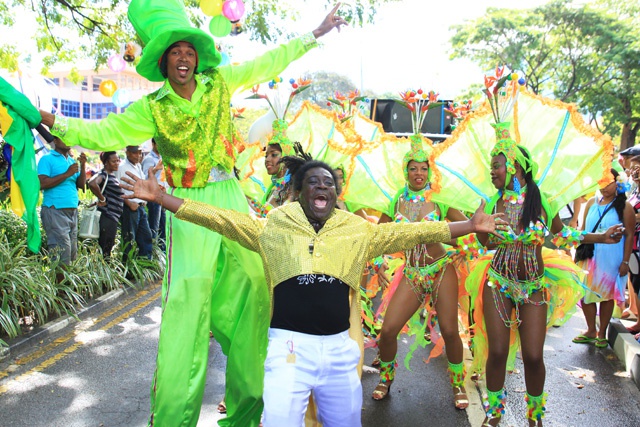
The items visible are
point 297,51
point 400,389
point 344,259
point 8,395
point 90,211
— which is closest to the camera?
point 344,259

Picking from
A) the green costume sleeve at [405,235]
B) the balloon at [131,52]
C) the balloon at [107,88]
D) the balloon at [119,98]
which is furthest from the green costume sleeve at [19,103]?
the balloon at [107,88]

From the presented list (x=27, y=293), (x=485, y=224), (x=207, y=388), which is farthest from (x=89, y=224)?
(x=485, y=224)

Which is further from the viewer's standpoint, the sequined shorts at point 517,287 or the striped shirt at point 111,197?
the striped shirt at point 111,197

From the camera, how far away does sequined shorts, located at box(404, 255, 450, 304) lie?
472 centimetres

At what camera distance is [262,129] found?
6.45 m

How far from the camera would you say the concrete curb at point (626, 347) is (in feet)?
17.4

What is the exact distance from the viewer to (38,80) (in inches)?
287

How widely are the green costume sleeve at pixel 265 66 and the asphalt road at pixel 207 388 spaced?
2.35 m

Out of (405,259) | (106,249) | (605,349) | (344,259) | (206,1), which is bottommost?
(605,349)

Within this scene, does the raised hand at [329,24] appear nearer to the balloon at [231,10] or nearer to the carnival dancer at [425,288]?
the carnival dancer at [425,288]

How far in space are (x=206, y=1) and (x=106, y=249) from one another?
3723 mm

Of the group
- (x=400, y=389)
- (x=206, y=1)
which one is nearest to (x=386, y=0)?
(x=206, y=1)

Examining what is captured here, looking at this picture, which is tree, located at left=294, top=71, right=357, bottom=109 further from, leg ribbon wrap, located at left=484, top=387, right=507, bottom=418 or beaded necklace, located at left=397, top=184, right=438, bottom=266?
leg ribbon wrap, located at left=484, top=387, right=507, bottom=418

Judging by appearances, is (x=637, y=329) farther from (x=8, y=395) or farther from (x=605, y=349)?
(x=8, y=395)
